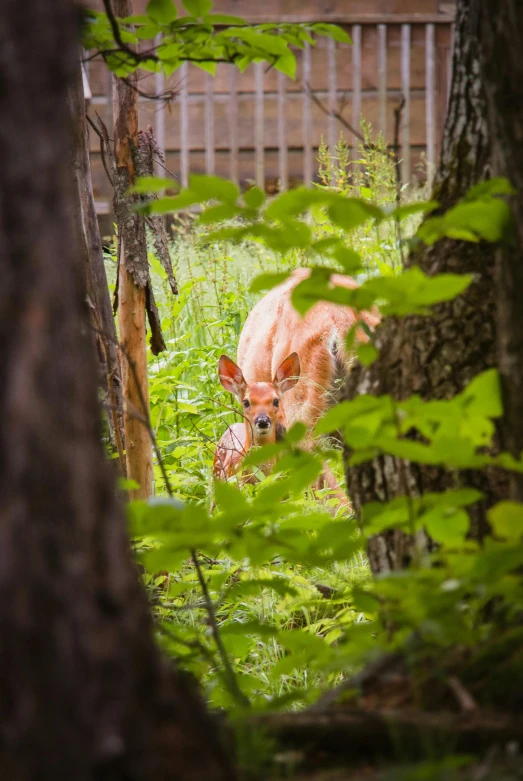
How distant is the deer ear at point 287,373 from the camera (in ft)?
19.8

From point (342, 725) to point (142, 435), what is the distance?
2.77m

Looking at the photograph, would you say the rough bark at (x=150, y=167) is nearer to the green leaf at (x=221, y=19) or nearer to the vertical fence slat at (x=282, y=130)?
the green leaf at (x=221, y=19)

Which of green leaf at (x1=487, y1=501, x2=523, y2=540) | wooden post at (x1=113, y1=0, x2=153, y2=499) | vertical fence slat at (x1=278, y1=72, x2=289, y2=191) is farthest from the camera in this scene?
vertical fence slat at (x1=278, y1=72, x2=289, y2=191)

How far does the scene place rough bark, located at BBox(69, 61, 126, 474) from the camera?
393 cm

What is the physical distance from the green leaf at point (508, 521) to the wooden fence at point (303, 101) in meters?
11.4

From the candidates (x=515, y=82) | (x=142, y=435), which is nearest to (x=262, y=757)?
(x=515, y=82)

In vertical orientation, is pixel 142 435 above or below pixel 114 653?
below

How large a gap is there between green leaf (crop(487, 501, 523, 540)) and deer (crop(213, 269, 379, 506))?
4212 mm

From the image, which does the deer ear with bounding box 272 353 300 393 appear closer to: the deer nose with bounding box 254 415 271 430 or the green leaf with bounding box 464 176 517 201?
the deer nose with bounding box 254 415 271 430

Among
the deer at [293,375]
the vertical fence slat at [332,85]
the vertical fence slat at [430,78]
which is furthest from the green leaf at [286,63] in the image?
the vertical fence slat at [430,78]

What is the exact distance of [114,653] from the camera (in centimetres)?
123

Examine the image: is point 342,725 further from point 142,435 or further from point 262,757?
point 142,435

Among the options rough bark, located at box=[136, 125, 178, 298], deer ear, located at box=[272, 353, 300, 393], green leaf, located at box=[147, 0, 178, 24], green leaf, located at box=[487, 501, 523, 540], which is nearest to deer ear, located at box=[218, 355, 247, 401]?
deer ear, located at box=[272, 353, 300, 393]

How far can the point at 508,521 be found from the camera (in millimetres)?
1514
